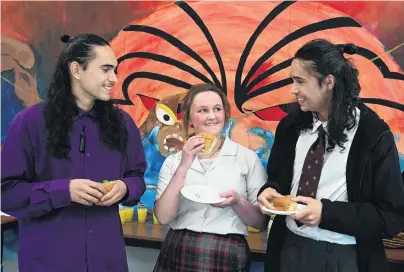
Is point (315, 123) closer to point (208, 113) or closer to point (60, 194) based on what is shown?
point (208, 113)

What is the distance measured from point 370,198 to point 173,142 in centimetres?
185

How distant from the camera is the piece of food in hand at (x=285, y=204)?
1607 mm

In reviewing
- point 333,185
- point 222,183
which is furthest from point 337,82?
point 222,183

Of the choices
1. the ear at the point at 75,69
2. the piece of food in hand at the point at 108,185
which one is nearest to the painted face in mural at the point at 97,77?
the ear at the point at 75,69

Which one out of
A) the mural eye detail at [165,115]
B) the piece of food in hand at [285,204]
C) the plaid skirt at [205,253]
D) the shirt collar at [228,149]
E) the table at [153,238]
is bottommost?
the table at [153,238]

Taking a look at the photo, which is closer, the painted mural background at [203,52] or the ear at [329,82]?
the ear at [329,82]

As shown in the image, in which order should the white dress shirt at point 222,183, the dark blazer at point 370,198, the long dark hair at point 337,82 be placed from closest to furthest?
1. the dark blazer at point 370,198
2. the long dark hair at point 337,82
3. the white dress shirt at point 222,183

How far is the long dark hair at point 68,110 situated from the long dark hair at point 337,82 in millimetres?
837

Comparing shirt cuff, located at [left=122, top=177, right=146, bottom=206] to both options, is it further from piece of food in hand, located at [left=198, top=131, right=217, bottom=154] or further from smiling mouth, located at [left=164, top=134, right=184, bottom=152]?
smiling mouth, located at [left=164, top=134, right=184, bottom=152]

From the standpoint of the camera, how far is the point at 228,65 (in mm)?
3160

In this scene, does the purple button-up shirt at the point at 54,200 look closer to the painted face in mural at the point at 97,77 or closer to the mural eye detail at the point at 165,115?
the painted face in mural at the point at 97,77

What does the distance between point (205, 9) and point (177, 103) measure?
2.39 ft

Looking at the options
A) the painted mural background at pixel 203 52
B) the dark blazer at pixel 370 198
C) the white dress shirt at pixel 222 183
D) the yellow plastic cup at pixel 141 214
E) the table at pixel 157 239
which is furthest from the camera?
the yellow plastic cup at pixel 141 214

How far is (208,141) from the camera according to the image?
1.96 metres
